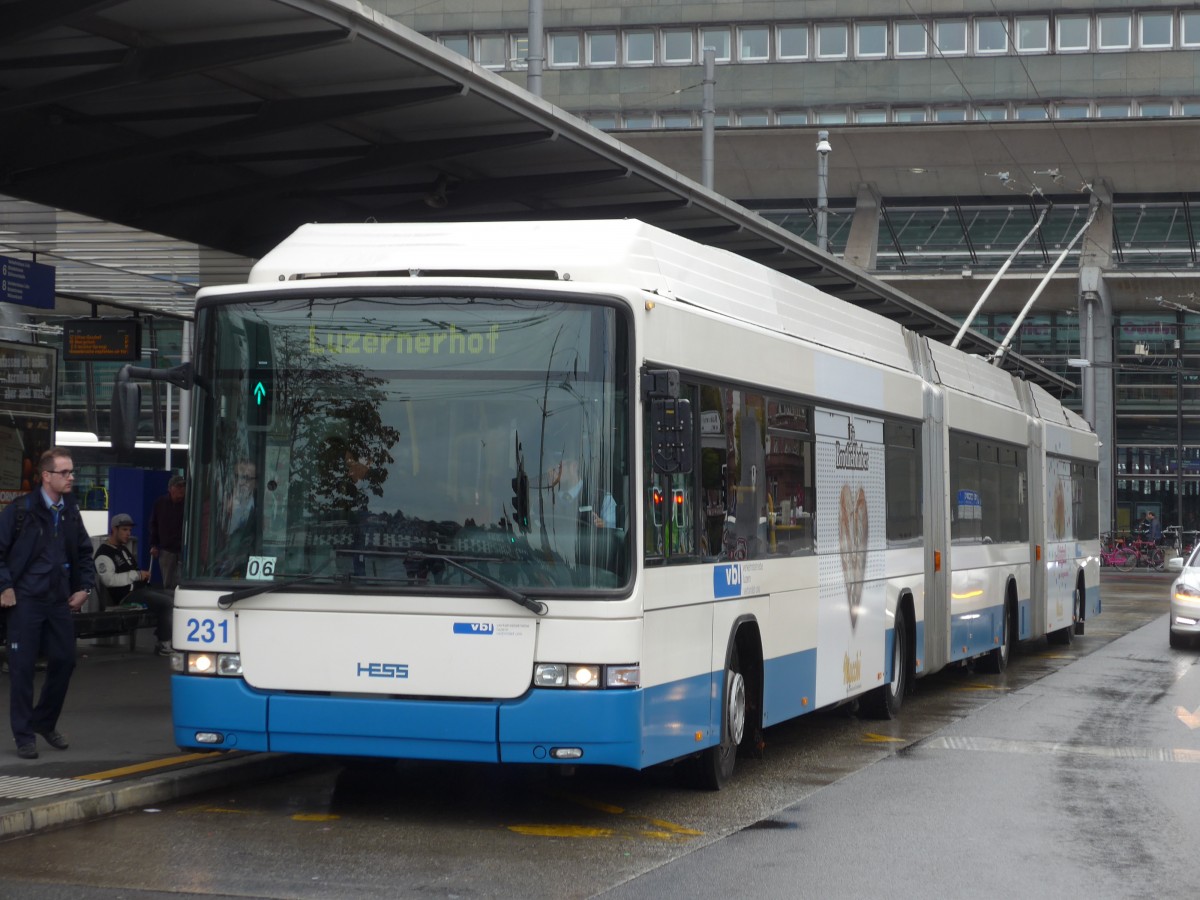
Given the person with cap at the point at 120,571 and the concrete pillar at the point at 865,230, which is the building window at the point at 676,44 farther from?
the person with cap at the point at 120,571

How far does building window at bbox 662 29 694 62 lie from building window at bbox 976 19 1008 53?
26.4ft

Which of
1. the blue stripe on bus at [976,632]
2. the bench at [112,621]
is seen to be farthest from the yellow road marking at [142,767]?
the blue stripe on bus at [976,632]

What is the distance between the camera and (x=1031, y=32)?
161 feet

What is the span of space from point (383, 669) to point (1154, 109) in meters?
44.2

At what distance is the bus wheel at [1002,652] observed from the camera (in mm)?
18484

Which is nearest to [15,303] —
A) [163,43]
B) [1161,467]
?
[163,43]

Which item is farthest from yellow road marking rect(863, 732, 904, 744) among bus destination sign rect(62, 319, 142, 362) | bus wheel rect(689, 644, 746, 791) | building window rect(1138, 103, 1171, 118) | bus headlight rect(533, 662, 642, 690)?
building window rect(1138, 103, 1171, 118)

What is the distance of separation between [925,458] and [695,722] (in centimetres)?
638

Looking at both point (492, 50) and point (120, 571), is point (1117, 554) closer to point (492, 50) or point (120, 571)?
point (492, 50)

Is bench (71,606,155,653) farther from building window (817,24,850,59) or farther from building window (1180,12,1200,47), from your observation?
building window (1180,12,1200,47)

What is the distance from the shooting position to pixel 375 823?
879 cm

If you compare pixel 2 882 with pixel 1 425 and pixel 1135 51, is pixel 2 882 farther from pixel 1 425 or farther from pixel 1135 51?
pixel 1135 51

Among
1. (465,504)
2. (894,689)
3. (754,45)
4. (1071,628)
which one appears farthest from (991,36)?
(465,504)

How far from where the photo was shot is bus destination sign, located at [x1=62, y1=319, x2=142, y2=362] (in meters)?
17.6
